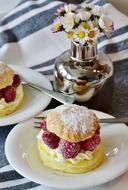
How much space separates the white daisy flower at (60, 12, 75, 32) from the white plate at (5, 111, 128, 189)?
16 centimetres

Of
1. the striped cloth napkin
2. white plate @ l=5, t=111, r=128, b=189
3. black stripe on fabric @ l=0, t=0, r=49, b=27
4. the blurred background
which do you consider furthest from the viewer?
the blurred background

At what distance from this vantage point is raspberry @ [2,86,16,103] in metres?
0.84

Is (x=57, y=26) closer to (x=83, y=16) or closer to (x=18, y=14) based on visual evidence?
(x=83, y=16)

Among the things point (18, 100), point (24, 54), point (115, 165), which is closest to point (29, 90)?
point (18, 100)

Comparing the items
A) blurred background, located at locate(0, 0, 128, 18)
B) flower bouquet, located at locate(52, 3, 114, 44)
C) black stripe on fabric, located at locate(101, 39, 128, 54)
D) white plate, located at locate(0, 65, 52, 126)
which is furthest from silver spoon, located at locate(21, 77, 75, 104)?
blurred background, located at locate(0, 0, 128, 18)

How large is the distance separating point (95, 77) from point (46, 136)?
20cm

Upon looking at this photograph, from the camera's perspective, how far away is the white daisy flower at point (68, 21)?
2.63ft

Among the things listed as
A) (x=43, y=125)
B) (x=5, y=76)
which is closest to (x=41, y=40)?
(x=5, y=76)

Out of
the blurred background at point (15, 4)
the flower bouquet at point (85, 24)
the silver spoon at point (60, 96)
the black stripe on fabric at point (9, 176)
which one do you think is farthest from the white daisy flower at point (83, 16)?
the blurred background at point (15, 4)

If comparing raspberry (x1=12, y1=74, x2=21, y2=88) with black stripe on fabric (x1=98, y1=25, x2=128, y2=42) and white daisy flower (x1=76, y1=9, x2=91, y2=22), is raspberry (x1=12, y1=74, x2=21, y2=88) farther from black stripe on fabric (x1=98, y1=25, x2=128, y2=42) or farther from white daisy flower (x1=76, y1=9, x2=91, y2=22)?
black stripe on fabric (x1=98, y1=25, x2=128, y2=42)

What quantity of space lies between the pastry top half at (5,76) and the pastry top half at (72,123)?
0.48ft

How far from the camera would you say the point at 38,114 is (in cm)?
83

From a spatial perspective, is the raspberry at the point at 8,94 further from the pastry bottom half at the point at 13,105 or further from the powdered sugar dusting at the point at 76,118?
the powdered sugar dusting at the point at 76,118

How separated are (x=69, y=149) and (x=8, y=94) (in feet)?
0.66
